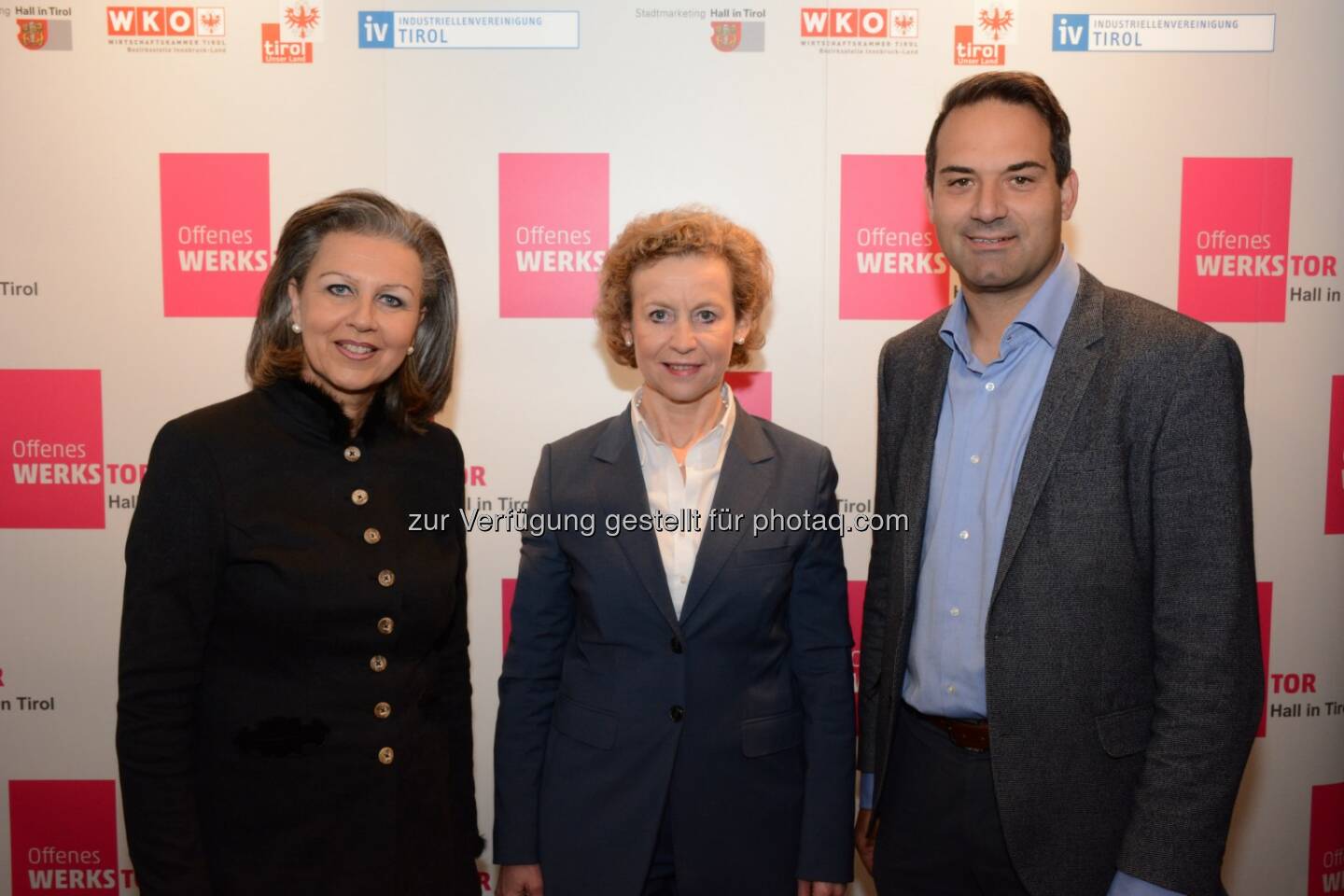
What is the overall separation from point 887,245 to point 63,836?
3.48 metres

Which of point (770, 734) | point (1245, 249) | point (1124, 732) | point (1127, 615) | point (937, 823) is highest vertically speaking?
point (1245, 249)

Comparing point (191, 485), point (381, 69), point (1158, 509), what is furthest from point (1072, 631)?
point (381, 69)

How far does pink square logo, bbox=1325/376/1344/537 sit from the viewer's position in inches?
123

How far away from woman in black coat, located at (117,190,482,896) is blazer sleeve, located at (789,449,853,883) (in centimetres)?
75

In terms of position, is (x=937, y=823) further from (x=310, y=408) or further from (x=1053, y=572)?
(x=310, y=408)

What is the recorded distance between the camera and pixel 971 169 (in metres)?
1.81

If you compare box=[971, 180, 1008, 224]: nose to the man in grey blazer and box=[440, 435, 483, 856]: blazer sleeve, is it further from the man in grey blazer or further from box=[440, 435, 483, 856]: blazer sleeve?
box=[440, 435, 483, 856]: blazer sleeve

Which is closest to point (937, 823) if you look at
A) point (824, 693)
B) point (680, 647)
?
point (824, 693)

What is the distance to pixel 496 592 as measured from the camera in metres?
3.19

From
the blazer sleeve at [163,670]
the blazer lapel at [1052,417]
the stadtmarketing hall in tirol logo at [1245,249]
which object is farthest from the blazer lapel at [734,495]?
the stadtmarketing hall in tirol logo at [1245,249]

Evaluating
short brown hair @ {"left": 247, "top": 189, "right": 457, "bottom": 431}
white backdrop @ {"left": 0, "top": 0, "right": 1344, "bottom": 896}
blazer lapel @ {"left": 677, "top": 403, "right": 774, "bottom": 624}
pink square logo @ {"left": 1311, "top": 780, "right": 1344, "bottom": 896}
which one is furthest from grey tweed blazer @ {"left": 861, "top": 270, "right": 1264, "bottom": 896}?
pink square logo @ {"left": 1311, "top": 780, "right": 1344, "bottom": 896}

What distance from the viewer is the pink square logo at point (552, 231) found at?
3076 millimetres

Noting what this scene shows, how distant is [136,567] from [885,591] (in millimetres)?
1494

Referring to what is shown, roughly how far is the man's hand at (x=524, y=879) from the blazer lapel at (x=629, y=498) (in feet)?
2.04
